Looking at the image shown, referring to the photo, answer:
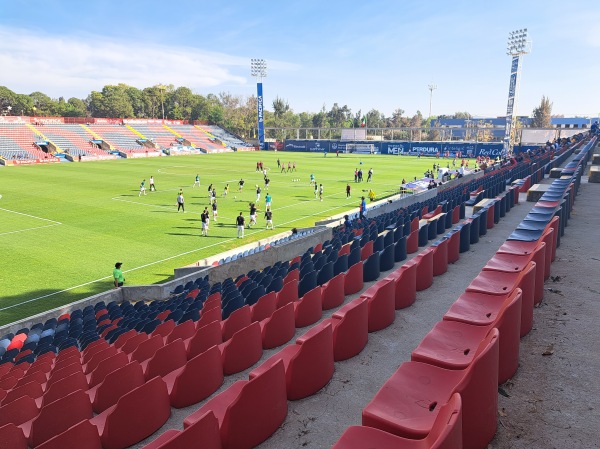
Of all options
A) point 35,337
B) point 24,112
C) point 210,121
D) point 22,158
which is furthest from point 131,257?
point 24,112

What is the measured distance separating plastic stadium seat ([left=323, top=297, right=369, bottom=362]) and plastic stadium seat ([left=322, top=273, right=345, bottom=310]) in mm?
1934

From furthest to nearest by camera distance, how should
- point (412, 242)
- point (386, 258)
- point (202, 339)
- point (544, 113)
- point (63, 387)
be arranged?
point (544, 113)
point (412, 242)
point (386, 258)
point (202, 339)
point (63, 387)

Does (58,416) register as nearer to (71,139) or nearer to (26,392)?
(26,392)

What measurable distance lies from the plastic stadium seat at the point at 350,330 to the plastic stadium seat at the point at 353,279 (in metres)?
2.53

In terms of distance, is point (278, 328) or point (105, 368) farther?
point (105, 368)

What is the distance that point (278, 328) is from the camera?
5.75m

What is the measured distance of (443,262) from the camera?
8.21 m

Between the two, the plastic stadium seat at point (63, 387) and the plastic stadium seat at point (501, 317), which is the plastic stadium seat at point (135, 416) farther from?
the plastic stadium seat at point (501, 317)

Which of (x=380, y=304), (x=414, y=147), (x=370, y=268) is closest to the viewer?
(x=380, y=304)

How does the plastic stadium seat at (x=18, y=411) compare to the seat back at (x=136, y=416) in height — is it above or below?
below

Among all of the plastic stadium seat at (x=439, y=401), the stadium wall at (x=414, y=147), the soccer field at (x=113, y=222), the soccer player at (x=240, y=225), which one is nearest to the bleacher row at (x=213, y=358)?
the plastic stadium seat at (x=439, y=401)

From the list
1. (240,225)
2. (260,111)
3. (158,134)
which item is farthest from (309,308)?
(158,134)

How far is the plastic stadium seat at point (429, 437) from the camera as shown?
210 cm

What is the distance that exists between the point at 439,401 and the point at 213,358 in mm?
2441
